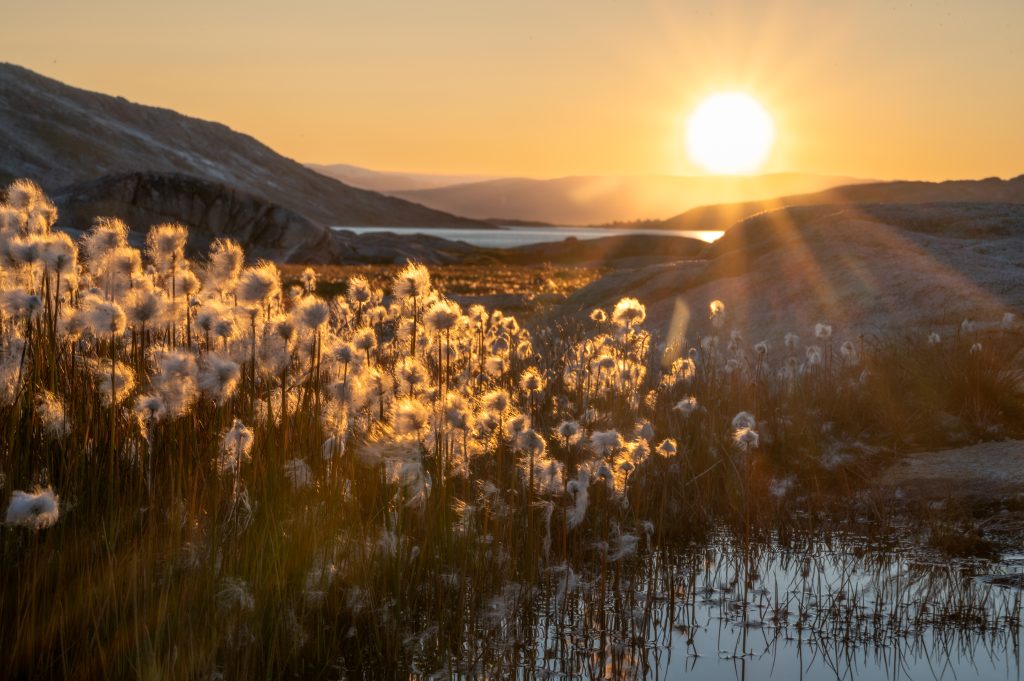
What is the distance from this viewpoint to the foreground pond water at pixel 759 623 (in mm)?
3549

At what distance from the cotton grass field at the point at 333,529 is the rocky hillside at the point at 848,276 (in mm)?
4081

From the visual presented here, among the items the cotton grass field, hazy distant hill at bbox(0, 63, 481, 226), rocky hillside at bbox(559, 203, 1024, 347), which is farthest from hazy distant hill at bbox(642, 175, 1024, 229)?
hazy distant hill at bbox(0, 63, 481, 226)

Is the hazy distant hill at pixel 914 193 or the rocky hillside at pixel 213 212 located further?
the rocky hillside at pixel 213 212

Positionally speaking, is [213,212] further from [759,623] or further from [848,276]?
[759,623]

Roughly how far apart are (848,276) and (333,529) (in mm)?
7608

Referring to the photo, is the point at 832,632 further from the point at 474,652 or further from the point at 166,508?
the point at 166,508

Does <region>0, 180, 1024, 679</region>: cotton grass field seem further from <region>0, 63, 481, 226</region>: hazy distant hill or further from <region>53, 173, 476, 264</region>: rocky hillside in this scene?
<region>0, 63, 481, 226</region>: hazy distant hill

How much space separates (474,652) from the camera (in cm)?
355

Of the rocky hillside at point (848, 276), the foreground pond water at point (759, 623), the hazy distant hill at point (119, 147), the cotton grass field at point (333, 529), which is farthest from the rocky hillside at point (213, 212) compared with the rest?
the hazy distant hill at point (119, 147)

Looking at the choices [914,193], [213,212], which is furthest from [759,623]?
[213,212]

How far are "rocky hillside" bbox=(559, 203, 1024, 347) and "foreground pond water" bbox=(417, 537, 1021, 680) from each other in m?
4.25

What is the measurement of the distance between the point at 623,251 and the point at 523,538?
178ft

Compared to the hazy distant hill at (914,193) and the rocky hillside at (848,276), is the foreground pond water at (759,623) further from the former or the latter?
the hazy distant hill at (914,193)

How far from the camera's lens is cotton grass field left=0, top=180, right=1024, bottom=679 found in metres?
3.25
